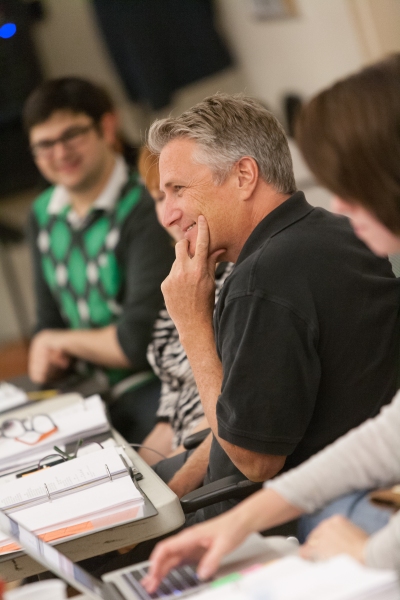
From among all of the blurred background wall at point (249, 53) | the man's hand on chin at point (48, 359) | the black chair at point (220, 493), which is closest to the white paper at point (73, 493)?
the black chair at point (220, 493)

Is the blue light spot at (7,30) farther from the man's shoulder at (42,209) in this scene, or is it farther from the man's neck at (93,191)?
the man's neck at (93,191)

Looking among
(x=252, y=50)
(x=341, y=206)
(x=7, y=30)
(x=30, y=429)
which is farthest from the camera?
(x=7, y=30)

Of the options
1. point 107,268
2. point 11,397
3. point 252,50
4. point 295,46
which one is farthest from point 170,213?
point 252,50


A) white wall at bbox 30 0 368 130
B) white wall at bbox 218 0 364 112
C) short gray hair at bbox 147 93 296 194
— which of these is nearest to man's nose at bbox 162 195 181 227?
short gray hair at bbox 147 93 296 194

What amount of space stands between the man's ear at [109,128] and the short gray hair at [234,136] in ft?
4.31

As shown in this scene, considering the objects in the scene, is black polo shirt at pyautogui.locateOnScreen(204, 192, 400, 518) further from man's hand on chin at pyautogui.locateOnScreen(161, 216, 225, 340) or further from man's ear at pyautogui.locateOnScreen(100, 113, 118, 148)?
man's ear at pyautogui.locateOnScreen(100, 113, 118, 148)

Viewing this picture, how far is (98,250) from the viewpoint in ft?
9.21

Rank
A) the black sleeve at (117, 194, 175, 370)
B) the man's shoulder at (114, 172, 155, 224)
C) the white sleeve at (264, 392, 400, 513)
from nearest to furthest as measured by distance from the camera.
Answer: the white sleeve at (264, 392, 400, 513)
the black sleeve at (117, 194, 175, 370)
the man's shoulder at (114, 172, 155, 224)

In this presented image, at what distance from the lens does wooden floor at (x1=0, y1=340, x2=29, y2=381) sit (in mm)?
4758

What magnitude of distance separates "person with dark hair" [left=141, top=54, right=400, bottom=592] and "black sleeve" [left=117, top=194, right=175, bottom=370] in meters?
1.50

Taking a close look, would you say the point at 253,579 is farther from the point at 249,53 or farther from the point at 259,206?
the point at 249,53

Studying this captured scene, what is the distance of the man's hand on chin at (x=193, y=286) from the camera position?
1.61m

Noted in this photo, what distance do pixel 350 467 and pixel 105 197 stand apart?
6.29 feet

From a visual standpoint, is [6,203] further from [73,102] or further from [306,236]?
[306,236]
